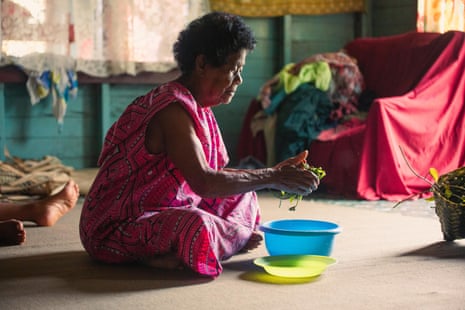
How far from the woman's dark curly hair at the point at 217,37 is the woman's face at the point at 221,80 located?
17 millimetres

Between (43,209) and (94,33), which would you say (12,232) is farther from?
(94,33)

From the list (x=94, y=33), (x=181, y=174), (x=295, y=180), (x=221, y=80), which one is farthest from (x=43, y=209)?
(x=94, y=33)

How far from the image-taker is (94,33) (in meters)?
4.33

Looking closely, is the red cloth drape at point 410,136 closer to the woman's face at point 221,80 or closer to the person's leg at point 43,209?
the person's leg at point 43,209

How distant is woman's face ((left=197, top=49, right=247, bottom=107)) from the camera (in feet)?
6.13

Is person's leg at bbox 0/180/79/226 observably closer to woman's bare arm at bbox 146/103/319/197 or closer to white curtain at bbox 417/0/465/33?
woman's bare arm at bbox 146/103/319/197

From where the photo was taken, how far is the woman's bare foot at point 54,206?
8.89 ft

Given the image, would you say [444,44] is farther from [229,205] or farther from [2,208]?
[2,208]

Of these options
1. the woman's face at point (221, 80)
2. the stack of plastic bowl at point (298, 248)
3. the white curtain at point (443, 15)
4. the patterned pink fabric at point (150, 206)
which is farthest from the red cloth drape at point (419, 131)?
the woman's face at point (221, 80)

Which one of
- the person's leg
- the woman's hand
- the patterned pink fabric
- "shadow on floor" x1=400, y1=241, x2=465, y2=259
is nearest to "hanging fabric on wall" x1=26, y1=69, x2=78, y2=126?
the person's leg

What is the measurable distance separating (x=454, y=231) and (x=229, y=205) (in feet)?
2.58

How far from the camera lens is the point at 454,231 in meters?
2.32

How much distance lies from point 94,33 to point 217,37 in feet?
8.73

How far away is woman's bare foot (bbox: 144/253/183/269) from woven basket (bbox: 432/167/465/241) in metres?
0.96
